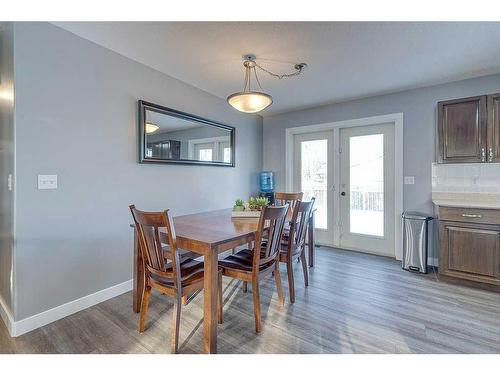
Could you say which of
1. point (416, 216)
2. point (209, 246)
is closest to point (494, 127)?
point (416, 216)

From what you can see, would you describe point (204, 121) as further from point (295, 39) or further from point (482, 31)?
point (482, 31)

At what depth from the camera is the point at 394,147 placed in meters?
3.59

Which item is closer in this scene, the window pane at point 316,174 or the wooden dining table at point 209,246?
the wooden dining table at point 209,246

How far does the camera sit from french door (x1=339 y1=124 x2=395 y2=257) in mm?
3672

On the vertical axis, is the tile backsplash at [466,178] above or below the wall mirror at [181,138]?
below

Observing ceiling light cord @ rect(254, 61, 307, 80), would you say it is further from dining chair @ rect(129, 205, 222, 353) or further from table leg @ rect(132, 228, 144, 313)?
table leg @ rect(132, 228, 144, 313)

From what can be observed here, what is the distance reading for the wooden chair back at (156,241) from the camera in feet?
5.12

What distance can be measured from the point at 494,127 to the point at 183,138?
3.53m

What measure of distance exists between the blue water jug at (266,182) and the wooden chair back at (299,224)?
1.80m

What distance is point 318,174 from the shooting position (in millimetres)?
4305

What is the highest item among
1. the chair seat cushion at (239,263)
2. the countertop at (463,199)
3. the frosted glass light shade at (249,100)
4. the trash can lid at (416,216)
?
the frosted glass light shade at (249,100)

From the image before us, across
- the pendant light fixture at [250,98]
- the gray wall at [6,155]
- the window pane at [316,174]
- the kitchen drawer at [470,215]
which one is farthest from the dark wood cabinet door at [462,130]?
the gray wall at [6,155]

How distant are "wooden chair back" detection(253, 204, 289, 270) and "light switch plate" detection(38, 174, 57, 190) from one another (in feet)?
5.54

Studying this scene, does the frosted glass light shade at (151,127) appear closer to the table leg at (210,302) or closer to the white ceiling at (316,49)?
the white ceiling at (316,49)
